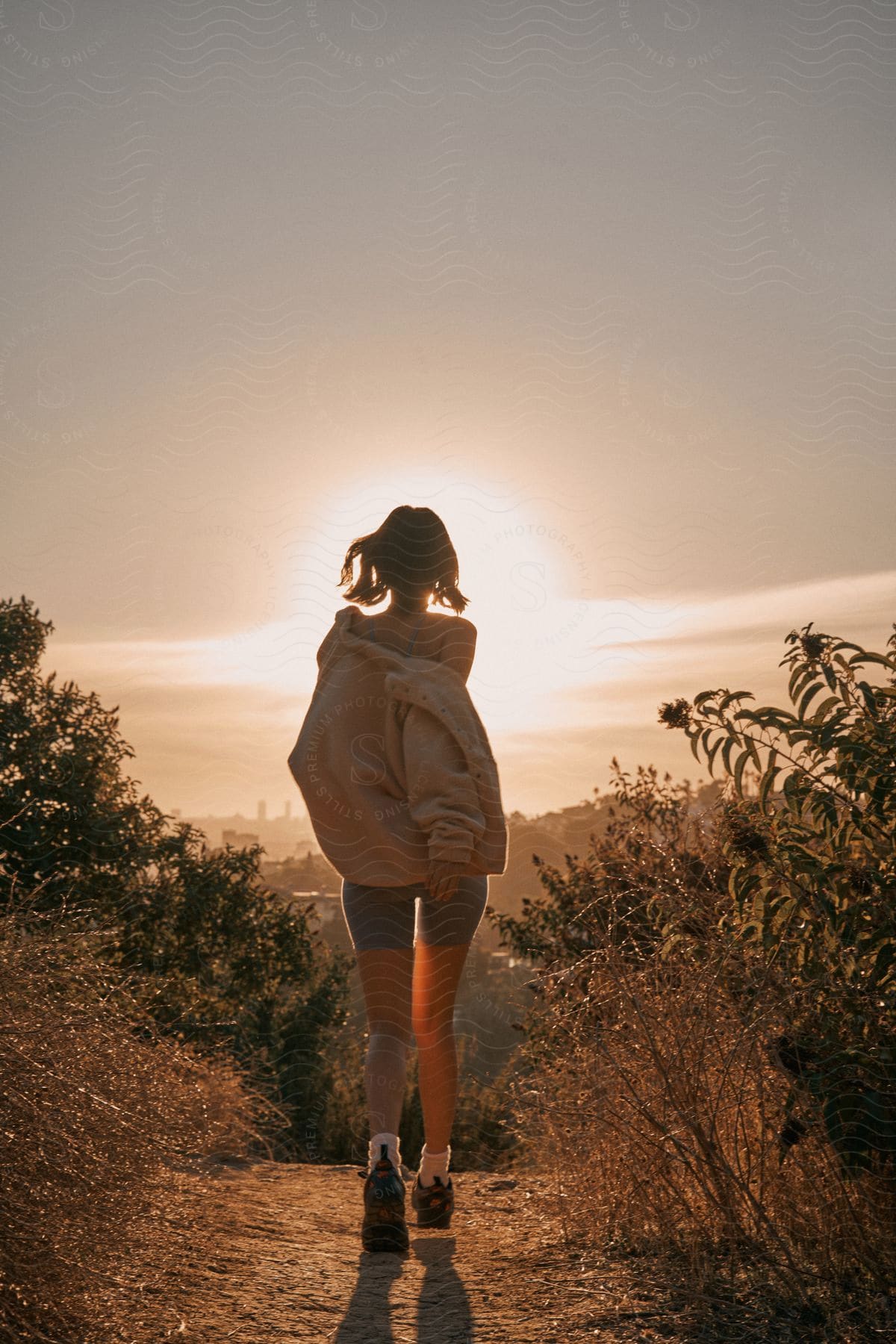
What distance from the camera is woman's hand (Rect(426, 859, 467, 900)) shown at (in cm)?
319

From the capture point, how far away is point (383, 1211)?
9.68ft

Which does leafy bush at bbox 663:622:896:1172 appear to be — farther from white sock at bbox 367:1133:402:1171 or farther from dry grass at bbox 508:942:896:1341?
white sock at bbox 367:1133:402:1171

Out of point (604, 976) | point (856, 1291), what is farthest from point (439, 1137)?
point (856, 1291)

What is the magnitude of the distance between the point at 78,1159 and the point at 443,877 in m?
1.22

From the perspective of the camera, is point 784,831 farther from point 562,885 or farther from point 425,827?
point 562,885

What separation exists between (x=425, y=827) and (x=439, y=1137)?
882mm

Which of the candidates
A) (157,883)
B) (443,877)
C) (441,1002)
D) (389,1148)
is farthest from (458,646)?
(157,883)

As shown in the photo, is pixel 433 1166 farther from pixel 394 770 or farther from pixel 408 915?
pixel 394 770

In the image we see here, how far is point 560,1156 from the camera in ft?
10.4

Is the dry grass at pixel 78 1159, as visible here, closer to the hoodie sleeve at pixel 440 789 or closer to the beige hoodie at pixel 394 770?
the beige hoodie at pixel 394 770

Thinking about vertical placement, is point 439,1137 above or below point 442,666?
below

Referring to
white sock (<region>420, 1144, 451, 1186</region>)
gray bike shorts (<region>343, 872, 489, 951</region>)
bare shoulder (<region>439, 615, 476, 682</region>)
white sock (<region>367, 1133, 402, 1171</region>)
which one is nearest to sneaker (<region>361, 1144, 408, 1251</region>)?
white sock (<region>367, 1133, 402, 1171</region>)

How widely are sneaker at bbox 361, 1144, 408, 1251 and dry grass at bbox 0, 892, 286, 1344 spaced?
447 mm

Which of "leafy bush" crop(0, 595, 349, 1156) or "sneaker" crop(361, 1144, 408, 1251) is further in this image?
"leafy bush" crop(0, 595, 349, 1156)
